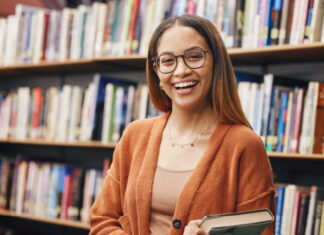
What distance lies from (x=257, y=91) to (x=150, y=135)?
0.72 m

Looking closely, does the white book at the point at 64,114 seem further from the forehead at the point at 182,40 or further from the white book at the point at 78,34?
the forehead at the point at 182,40

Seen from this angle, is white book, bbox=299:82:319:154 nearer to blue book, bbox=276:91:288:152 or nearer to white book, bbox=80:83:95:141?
blue book, bbox=276:91:288:152

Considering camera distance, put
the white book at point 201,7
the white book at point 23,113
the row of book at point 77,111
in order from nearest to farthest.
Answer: the white book at point 201,7 → the row of book at point 77,111 → the white book at point 23,113

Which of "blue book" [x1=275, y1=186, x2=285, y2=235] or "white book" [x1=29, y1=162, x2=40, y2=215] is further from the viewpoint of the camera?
"white book" [x1=29, y1=162, x2=40, y2=215]

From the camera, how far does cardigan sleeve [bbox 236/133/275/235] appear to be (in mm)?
1239

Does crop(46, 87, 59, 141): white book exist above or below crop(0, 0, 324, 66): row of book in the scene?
below

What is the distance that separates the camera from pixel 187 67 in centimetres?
132

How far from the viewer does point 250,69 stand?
2.39m

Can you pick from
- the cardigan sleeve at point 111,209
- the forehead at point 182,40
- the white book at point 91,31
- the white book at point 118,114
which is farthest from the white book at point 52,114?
the forehead at point 182,40

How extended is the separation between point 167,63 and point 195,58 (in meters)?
0.09

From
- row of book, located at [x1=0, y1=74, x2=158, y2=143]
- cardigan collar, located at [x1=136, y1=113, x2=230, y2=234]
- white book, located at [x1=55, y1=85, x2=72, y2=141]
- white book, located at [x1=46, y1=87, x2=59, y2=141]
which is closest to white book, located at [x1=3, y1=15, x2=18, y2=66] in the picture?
row of book, located at [x1=0, y1=74, x2=158, y2=143]

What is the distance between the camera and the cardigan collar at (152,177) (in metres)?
1.27

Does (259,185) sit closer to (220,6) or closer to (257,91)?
(257,91)

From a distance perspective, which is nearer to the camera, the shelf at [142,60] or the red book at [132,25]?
the shelf at [142,60]
